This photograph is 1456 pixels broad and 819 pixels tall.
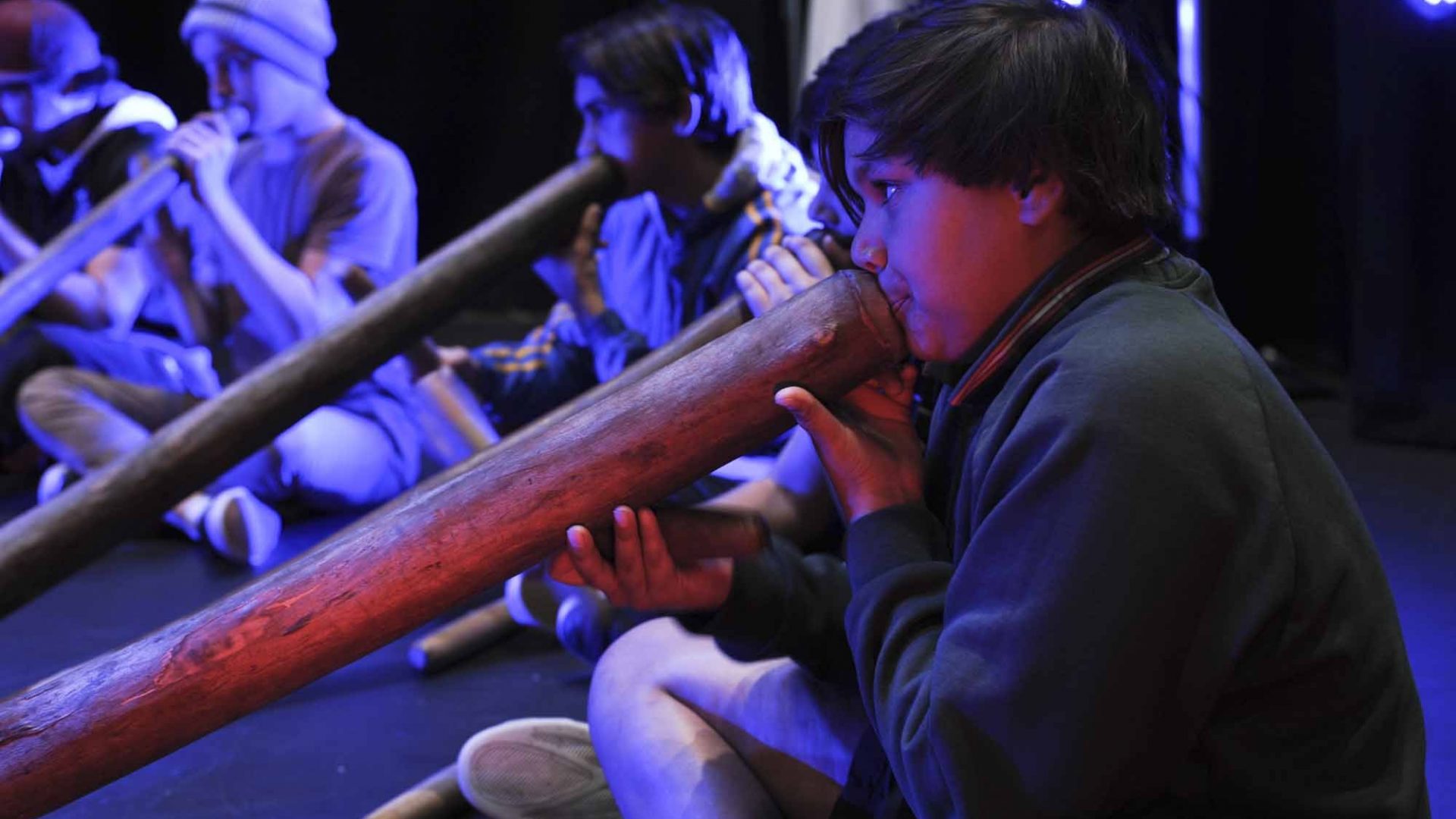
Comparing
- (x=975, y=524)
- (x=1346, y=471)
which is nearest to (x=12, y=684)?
(x=975, y=524)

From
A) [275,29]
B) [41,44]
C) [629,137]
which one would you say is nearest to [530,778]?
[629,137]

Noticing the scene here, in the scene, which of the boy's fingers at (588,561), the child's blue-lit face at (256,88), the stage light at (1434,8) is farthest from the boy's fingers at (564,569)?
the stage light at (1434,8)

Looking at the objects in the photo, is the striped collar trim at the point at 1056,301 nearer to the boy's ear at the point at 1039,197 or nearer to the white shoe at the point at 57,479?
the boy's ear at the point at 1039,197

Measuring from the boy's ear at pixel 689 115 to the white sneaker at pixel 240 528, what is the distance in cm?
139

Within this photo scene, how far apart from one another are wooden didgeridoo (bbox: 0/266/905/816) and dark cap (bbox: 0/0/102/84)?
3.52m

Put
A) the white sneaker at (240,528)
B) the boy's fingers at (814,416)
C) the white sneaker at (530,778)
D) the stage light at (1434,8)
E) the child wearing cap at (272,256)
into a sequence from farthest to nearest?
1. the stage light at (1434,8)
2. the child wearing cap at (272,256)
3. the white sneaker at (240,528)
4. the white sneaker at (530,778)
5. the boy's fingers at (814,416)

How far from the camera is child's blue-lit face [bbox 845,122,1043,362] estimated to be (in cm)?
106

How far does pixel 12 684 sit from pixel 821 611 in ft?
5.93

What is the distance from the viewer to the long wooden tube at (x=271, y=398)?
230 cm

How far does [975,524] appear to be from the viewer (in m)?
1.02

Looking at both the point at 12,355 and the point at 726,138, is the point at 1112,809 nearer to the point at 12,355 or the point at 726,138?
the point at 726,138

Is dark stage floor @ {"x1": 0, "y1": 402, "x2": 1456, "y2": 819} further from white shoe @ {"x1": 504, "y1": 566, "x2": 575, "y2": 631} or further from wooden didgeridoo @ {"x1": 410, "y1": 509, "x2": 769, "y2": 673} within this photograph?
wooden didgeridoo @ {"x1": 410, "y1": 509, "x2": 769, "y2": 673}

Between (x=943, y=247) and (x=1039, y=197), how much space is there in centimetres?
8

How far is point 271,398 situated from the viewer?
2.56 metres
